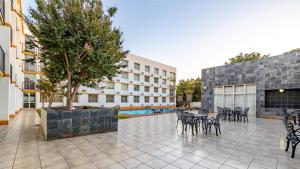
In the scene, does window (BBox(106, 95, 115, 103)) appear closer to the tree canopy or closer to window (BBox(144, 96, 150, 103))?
window (BBox(144, 96, 150, 103))

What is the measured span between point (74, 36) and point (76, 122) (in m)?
3.45

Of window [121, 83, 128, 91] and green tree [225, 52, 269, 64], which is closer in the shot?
green tree [225, 52, 269, 64]

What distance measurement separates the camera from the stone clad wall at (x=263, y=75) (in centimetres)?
1008

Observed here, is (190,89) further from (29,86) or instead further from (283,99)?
(29,86)

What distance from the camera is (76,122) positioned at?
5.13 metres

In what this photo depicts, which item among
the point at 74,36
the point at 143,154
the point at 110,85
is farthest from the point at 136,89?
the point at 143,154

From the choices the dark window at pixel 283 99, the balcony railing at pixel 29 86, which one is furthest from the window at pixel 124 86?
the dark window at pixel 283 99

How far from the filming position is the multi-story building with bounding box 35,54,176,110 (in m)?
20.3

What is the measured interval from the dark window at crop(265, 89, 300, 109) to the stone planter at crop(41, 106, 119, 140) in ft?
43.4

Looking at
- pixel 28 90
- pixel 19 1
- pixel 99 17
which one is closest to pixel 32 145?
pixel 99 17

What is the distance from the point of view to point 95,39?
17.4ft

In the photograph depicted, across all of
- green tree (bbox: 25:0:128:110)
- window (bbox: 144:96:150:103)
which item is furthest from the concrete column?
window (bbox: 144:96:150:103)

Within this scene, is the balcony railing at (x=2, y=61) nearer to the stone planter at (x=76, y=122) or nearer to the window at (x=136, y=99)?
the stone planter at (x=76, y=122)

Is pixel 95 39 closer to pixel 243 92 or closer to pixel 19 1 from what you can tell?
pixel 19 1
